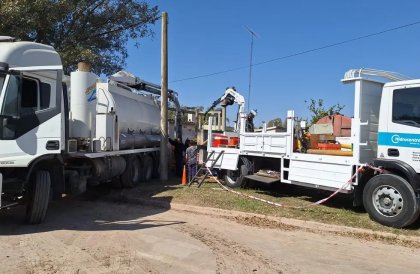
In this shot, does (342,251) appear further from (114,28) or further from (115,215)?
(114,28)

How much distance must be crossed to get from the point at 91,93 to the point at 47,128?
10.8 ft

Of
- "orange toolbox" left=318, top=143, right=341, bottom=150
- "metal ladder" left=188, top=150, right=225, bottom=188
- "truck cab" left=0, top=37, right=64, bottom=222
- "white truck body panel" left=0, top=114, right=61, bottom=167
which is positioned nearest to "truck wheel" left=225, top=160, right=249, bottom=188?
"metal ladder" left=188, top=150, right=225, bottom=188

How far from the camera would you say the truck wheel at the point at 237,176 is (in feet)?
45.1

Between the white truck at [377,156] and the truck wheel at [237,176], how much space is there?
1.81 m

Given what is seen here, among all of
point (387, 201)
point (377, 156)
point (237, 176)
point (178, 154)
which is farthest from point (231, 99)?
point (387, 201)

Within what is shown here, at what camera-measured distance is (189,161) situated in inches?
602

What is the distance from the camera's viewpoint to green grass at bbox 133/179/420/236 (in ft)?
30.6

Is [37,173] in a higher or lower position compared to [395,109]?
lower

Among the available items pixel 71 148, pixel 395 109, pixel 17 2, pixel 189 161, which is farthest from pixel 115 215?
pixel 17 2

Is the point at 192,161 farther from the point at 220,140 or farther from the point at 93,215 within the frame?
the point at 93,215

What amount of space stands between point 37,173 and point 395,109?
7107mm

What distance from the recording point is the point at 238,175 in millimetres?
14211

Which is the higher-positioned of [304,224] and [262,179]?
[262,179]

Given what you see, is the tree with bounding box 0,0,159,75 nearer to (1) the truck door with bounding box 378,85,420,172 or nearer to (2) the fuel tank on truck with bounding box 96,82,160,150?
(2) the fuel tank on truck with bounding box 96,82,160,150
